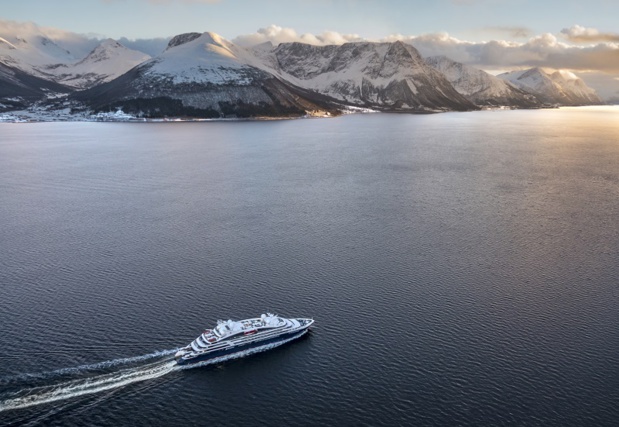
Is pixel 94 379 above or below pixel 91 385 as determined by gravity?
above

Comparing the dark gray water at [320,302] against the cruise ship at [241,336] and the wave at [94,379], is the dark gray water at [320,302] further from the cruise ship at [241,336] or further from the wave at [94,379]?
the cruise ship at [241,336]

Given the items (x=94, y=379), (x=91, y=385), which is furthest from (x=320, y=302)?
(x=91, y=385)

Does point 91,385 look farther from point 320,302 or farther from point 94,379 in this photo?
point 320,302

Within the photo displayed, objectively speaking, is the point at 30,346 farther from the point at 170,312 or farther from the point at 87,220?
the point at 87,220

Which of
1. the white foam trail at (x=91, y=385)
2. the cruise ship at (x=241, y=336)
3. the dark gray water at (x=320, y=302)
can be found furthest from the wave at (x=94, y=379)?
the cruise ship at (x=241, y=336)

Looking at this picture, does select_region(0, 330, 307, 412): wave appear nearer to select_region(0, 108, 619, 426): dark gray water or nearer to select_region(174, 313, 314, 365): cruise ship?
select_region(0, 108, 619, 426): dark gray water

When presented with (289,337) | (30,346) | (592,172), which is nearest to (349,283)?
(289,337)
